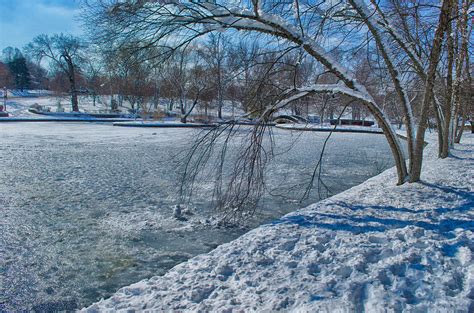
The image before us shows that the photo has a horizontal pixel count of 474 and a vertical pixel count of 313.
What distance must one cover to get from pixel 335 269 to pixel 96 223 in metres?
3.98

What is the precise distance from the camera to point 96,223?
5.44 metres

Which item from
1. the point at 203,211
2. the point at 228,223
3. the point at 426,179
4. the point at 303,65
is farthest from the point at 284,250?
the point at 426,179

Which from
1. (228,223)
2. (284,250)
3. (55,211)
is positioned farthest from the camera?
(55,211)

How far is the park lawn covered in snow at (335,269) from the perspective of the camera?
8.54 feet

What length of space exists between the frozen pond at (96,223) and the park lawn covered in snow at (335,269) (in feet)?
2.66

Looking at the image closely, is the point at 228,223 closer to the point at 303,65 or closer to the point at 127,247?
the point at 127,247

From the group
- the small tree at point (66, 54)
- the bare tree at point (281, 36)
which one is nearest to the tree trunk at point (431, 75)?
the bare tree at point (281, 36)

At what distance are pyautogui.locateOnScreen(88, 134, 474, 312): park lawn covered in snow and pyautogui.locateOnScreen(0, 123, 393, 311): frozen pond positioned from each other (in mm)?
811

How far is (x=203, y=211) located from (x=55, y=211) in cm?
265

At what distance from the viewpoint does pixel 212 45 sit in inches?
237

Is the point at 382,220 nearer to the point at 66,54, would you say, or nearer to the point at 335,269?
the point at 335,269

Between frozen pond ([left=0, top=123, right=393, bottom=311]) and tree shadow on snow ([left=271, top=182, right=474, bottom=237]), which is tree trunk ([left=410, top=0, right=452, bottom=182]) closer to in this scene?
tree shadow on snow ([left=271, top=182, right=474, bottom=237])

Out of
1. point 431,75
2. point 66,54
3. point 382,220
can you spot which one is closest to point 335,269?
point 382,220

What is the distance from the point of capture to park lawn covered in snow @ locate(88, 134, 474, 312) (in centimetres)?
260
